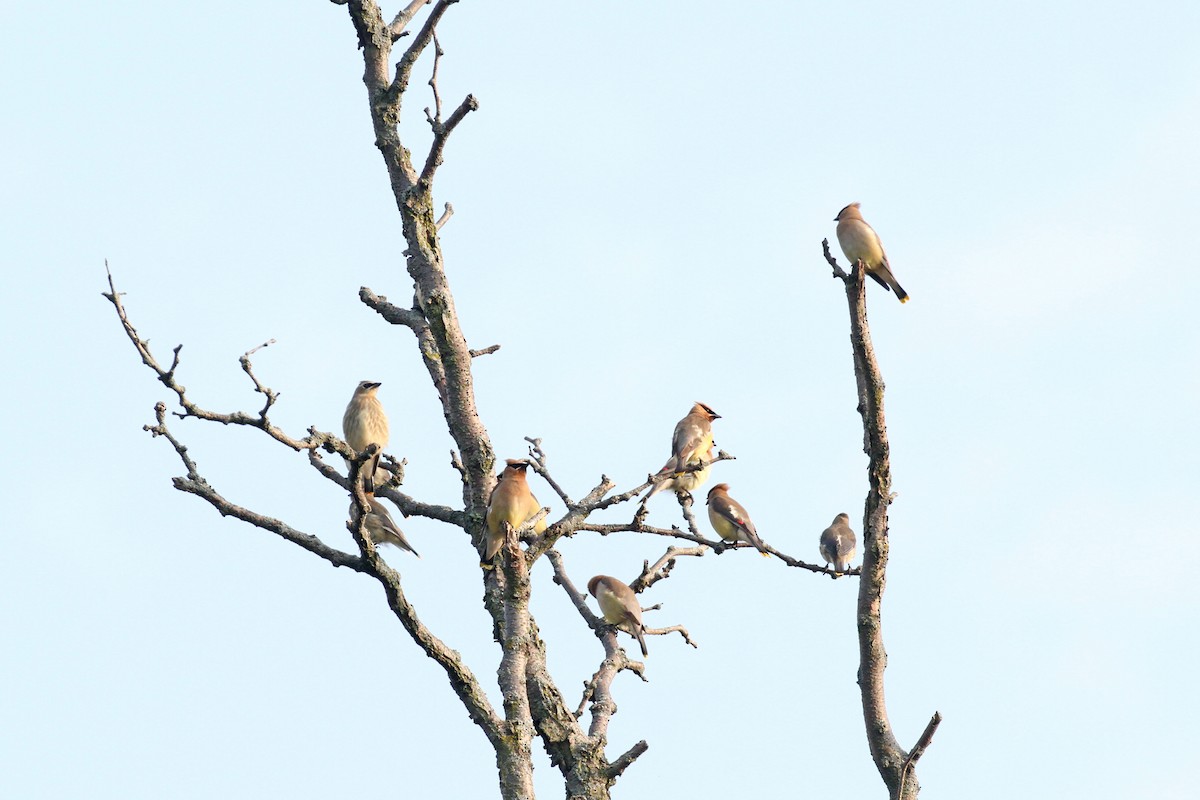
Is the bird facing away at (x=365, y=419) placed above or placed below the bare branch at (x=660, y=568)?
above

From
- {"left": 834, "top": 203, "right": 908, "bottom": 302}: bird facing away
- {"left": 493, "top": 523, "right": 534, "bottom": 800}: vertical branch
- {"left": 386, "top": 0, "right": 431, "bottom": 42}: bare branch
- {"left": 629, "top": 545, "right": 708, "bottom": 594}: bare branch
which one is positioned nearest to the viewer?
{"left": 493, "top": 523, "right": 534, "bottom": 800}: vertical branch

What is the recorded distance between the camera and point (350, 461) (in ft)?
16.4

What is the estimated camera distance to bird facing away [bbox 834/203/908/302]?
396 inches

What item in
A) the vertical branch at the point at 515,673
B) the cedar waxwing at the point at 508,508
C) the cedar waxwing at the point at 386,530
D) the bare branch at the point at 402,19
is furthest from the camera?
the cedar waxwing at the point at 386,530

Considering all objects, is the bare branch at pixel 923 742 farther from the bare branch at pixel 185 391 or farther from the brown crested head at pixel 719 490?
the brown crested head at pixel 719 490

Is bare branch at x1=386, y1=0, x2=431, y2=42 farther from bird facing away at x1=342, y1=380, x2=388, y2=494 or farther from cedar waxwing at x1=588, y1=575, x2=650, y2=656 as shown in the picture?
bird facing away at x1=342, y1=380, x2=388, y2=494

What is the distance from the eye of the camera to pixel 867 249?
32.9ft

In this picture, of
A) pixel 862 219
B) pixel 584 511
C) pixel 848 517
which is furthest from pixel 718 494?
pixel 584 511

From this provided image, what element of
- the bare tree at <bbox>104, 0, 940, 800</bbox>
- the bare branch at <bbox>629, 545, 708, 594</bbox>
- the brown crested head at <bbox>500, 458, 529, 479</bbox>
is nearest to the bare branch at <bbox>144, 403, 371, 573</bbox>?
the bare tree at <bbox>104, 0, 940, 800</bbox>

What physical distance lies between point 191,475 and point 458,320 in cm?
135

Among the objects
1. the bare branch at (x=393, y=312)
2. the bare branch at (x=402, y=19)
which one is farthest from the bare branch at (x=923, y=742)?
the bare branch at (x=402, y=19)

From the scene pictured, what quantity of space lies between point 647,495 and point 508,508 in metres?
0.78

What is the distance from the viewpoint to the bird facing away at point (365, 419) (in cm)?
941

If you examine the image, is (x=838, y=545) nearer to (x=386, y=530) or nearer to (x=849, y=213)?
(x=849, y=213)
